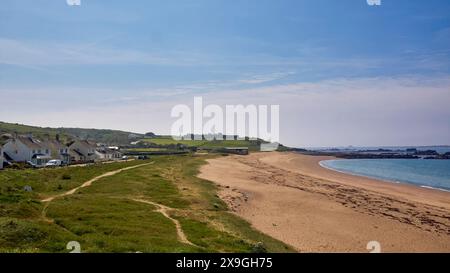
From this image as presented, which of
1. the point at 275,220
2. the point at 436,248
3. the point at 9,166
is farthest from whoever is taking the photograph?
the point at 9,166

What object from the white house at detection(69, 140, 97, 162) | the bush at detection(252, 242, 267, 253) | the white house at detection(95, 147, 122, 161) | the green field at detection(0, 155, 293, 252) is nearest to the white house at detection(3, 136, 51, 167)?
the white house at detection(69, 140, 97, 162)

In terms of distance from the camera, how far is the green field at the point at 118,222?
17.4 meters

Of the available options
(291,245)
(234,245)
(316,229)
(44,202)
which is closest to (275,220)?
(316,229)

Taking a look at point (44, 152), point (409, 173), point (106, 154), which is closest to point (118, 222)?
point (44, 152)

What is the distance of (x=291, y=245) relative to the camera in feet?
78.1

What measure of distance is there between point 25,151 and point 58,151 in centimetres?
1069

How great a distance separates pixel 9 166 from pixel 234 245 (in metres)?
53.4

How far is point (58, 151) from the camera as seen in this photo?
268 ft

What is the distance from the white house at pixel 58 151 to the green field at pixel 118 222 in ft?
127

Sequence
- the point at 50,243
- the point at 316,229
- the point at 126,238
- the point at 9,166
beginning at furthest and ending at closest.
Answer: the point at 9,166 < the point at 316,229 < the point at 126,238 < the point at 50,243

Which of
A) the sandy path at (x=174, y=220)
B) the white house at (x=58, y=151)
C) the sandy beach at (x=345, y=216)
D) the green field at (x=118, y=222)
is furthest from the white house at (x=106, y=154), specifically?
the sandy path at (x=174, y=220)

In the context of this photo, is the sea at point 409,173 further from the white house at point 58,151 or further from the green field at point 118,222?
the white house at point 58,151

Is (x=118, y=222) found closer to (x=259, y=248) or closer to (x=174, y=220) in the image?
(x=174, y=220)
